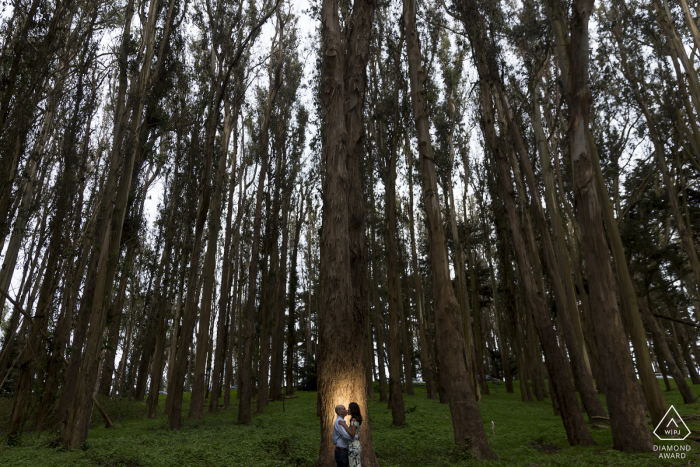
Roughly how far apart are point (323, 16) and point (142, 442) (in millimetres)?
10302

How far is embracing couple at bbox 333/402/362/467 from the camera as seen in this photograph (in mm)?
4908

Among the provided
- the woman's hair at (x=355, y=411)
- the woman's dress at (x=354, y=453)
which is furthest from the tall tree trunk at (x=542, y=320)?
the woman's dress at (x=354, y=453)

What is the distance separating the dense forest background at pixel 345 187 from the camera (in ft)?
23.1

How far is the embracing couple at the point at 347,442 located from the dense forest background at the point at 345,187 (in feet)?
1.92

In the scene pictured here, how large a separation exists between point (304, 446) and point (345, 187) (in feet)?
19.7

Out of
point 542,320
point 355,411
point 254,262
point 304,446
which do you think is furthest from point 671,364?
point 254,262

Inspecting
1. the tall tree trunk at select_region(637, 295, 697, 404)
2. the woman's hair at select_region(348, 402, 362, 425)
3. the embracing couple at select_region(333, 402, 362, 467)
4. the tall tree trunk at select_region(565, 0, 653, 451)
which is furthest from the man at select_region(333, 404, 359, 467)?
the tall tree trunk at select_region(637, 295, 697, 404)

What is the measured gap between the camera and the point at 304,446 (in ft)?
28.5

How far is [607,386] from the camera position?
20.5 feet

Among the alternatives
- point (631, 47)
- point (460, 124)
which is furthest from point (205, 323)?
point (631, 47)

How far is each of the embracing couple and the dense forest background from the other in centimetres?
58

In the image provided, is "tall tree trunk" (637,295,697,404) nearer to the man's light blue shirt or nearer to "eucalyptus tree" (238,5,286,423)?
the man's light blue shirt

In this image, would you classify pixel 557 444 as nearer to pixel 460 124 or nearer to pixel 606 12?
pixel 460 124

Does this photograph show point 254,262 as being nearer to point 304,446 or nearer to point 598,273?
point 304,446
